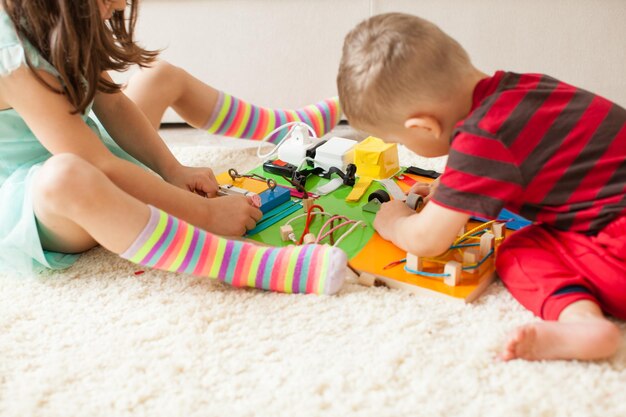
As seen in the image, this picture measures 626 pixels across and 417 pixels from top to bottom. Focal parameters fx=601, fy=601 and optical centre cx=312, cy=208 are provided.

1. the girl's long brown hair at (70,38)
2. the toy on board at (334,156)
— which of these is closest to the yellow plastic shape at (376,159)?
the toy on board at (334,156)

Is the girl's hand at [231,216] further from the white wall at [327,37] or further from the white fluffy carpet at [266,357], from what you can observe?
the white wall at [327,37]

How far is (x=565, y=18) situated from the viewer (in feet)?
4.50

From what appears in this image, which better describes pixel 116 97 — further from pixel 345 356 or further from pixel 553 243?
pixel 553 243

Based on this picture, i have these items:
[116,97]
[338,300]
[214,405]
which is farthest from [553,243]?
[116,97]

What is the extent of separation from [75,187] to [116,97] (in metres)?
0.32

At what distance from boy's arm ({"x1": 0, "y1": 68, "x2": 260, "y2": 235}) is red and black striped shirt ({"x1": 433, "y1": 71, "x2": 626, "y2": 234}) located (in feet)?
1.19

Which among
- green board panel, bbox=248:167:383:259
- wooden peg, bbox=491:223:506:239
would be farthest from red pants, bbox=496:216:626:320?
green board panel, bbox=248:167:383:259

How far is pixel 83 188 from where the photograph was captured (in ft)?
2.46

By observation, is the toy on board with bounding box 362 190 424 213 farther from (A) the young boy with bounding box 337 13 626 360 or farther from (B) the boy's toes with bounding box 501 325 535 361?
(B) the boy's toes with bounding box 501 325 535 361

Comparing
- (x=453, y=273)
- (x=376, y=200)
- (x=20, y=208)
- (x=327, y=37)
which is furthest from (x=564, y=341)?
(x=327, y=37)

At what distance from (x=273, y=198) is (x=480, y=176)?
0.42 metres

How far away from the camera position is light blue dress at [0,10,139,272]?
0.79 m

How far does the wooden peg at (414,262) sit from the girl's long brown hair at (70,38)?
50cm

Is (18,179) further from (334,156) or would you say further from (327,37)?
(327,37)
